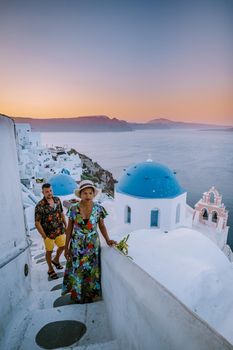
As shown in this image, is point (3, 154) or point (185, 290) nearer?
point (3, 154)

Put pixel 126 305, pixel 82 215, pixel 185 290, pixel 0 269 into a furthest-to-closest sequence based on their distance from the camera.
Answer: pixel 185 290
pixel 82 215
pixel 0 269
pixel 126 305

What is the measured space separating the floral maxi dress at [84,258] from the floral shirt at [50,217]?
3.52 feet

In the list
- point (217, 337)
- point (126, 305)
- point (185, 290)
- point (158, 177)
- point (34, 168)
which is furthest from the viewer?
point (34, 168)

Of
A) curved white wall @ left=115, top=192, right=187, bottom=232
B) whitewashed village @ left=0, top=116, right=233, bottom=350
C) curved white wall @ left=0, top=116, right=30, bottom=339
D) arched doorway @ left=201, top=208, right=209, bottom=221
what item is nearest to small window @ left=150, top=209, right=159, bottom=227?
curved white wall @ left=115, top=192, right=187, bottom=232

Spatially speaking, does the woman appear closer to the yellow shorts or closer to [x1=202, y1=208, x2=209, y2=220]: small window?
the yellow shorts

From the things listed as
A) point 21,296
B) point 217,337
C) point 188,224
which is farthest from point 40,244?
point 188,224

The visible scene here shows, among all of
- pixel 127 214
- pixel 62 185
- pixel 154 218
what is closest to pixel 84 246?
pixel 154 218

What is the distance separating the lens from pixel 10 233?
253 centimetres

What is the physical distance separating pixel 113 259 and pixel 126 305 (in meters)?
0.59

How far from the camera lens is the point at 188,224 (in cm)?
1224

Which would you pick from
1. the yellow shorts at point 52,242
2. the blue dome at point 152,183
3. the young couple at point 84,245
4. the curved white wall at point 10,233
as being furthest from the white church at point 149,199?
the curved white wall at point 10,233

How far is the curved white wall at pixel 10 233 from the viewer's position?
7.73ft

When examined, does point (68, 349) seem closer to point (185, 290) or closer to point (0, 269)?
point (0, 269)

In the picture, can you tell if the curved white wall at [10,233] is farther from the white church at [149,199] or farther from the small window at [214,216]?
the small window at [214,216]
